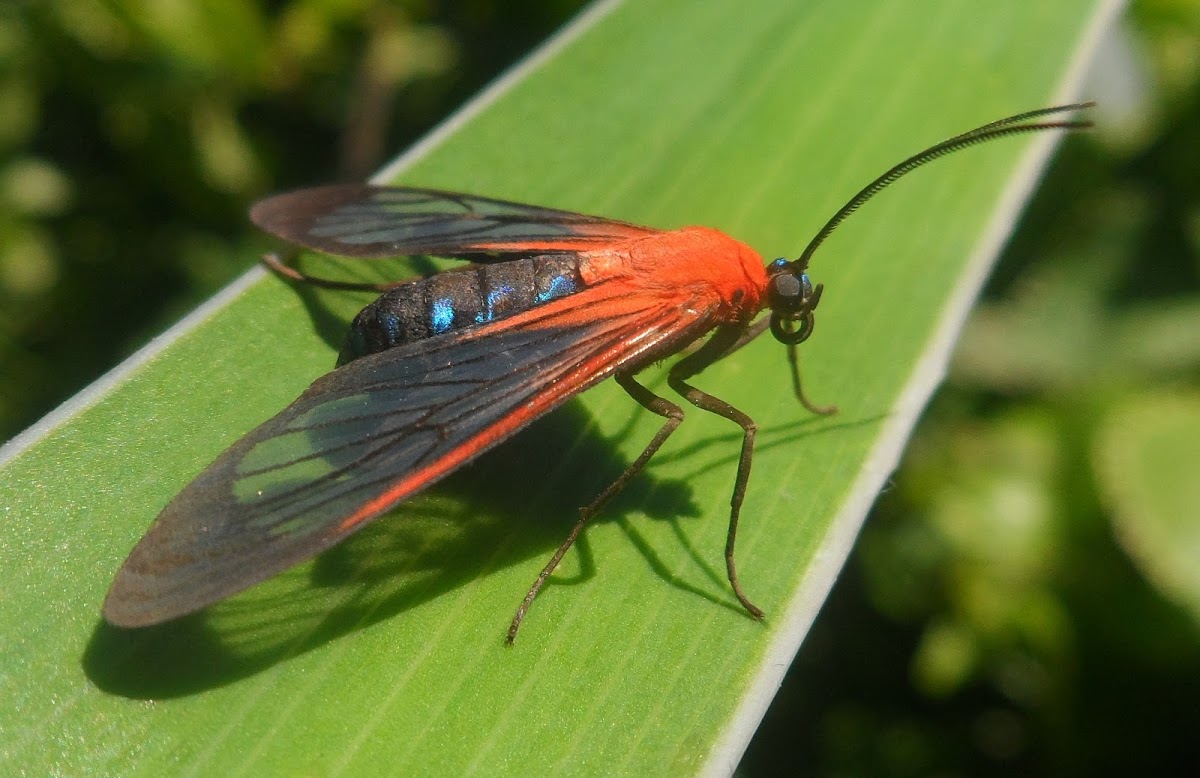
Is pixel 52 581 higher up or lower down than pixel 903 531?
higher up

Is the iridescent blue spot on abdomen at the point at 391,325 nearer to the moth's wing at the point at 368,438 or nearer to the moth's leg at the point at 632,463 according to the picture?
the moth's wing at the point at 368,438

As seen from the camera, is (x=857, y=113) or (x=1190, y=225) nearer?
(x=857, y=113)

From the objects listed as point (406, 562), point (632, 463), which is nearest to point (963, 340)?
point (632, 463)

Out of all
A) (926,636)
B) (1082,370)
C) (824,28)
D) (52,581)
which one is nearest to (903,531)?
(926,636)

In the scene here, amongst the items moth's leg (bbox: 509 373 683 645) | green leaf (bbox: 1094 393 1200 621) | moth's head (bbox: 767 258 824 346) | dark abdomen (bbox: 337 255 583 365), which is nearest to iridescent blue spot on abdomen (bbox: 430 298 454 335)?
dark abdomen (bbox: 337 255 583 365)

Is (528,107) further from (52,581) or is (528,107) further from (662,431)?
(52,581)

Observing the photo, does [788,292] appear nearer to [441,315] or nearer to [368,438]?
[441,315]

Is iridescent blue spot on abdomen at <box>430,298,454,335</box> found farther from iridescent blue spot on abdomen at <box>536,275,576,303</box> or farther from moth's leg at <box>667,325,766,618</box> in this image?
moth's leg at <box>667,325,766,618</box>

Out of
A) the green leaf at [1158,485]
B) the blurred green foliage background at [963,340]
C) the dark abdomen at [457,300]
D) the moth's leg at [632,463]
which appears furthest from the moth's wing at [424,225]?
the green leaf at [1158,485]
